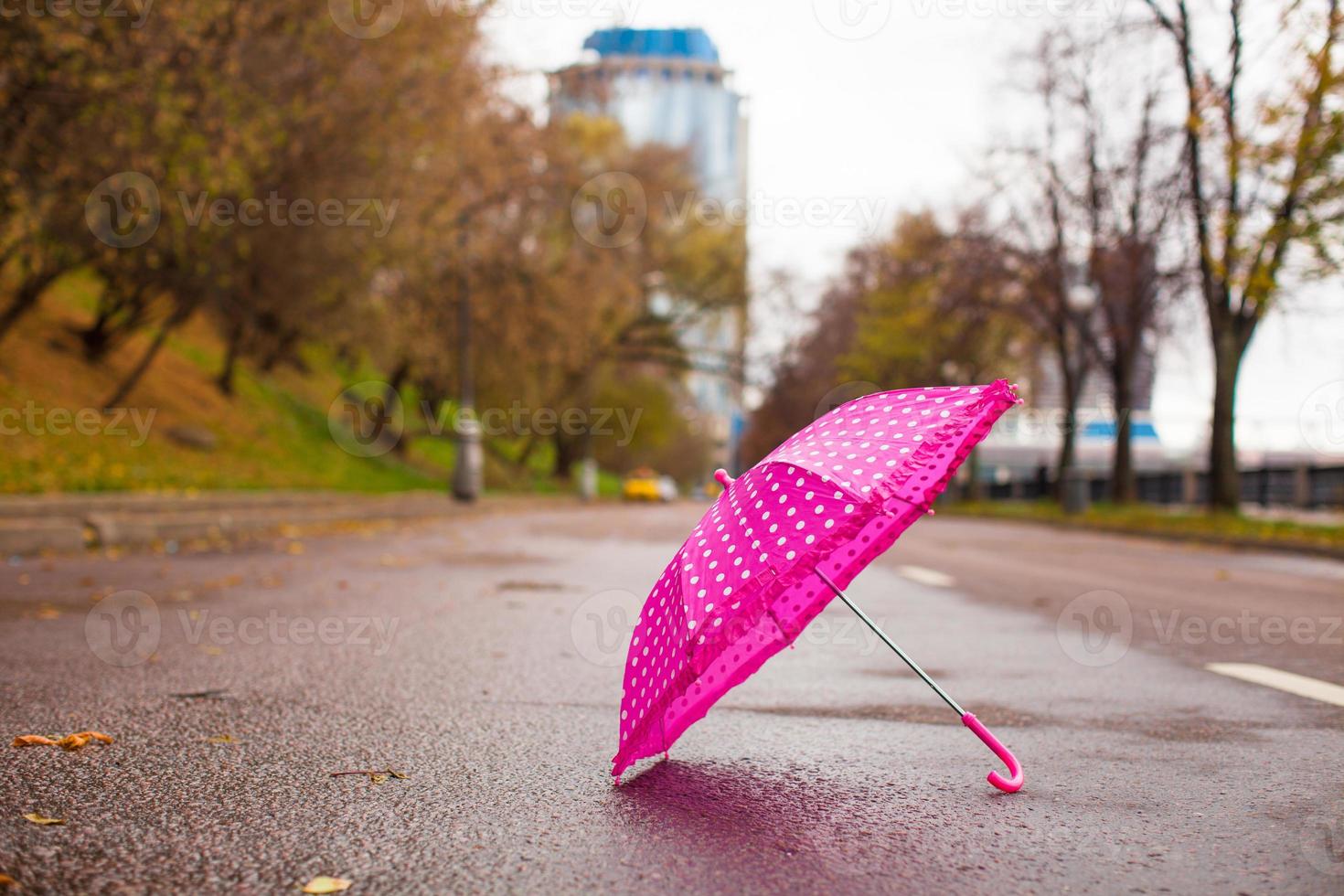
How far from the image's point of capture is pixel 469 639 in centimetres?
667

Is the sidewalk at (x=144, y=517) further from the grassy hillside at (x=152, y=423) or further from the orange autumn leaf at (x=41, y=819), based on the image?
the orange autumn leaf at (x=41, y=819)

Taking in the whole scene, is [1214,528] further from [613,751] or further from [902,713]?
[613,751]

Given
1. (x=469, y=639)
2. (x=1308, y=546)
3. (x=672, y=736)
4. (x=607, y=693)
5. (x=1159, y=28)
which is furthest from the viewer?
(x=1159, y=28)

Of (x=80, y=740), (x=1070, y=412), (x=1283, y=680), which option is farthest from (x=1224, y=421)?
(x=80, y=740)

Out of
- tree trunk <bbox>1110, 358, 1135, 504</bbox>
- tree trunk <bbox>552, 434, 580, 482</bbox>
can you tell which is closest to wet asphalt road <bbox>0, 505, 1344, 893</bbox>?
tree trunk <bbox>1110, 358, 1135, 504</bbox>

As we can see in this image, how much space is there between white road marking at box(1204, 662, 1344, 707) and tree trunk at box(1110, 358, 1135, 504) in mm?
23357

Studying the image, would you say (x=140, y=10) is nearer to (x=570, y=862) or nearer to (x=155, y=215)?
(x=155, y=215)

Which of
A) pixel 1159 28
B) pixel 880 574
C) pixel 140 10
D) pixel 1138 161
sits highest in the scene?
pixel 1159 28

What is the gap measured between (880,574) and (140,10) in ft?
27.9

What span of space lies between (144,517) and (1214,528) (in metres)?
14.5

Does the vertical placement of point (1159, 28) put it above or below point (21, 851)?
above

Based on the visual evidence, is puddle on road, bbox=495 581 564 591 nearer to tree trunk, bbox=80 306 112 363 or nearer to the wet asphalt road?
the wet asphalt road

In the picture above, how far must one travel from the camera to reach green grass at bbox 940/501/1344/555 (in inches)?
627

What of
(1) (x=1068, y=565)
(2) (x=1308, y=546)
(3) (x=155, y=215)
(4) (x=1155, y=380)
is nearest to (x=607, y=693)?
(1) (x=1068, y=565)
